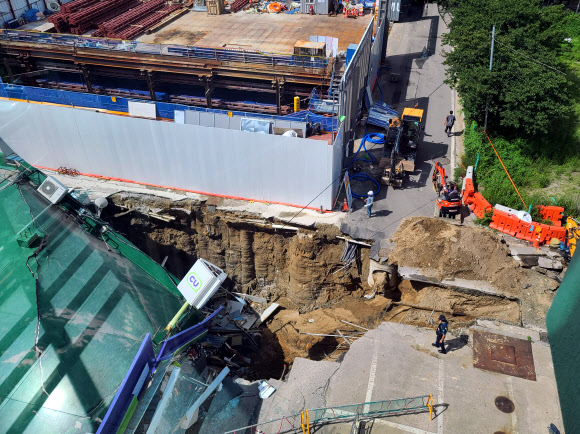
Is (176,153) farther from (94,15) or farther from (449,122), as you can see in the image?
(94,15)

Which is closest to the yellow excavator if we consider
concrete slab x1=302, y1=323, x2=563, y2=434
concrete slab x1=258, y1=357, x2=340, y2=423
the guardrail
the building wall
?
concrete slab x1=302, y1=323, x2=563, y2=434

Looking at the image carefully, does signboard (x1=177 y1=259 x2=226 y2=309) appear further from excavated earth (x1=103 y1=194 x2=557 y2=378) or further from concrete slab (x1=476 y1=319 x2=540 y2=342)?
concrete slab (x1=476 y1=319 x2=540 y2=342)

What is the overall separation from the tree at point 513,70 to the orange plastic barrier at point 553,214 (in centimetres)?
381

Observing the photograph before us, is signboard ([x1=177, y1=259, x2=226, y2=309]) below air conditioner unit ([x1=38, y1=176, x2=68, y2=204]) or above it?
below

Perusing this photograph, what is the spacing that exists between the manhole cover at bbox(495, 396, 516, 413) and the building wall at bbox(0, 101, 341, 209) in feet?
28.7

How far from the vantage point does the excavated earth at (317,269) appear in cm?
1539

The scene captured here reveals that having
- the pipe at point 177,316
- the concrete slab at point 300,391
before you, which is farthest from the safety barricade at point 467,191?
the pipe at point 177,316

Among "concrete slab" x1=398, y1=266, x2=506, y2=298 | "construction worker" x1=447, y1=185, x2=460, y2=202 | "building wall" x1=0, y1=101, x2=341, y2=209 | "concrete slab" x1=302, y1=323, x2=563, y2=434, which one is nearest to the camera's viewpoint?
"concrete slab" x1=302, y1=323, x2=563, y2=434

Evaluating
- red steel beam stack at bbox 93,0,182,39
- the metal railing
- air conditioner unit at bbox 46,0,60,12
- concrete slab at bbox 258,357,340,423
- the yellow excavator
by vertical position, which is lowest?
concrete slab at bbox 258,357,340,423

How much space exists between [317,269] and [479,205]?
647cm

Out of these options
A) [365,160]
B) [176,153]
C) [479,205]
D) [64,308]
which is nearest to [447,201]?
[479,205]

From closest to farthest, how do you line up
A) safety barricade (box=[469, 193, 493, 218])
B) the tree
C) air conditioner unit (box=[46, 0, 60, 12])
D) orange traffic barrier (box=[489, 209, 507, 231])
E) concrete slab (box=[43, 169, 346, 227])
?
orange traffic barrier (box=[489, 209, 507, 231]) < safety barricade (box=[469, 193, 493, 218]) < concrete slab (box=[43, 169, 346, 227]) < the tree < air conditioner unit (box=[46, 0, 60, 12])

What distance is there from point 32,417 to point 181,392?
11.0ft

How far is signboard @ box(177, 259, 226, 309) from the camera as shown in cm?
1427
